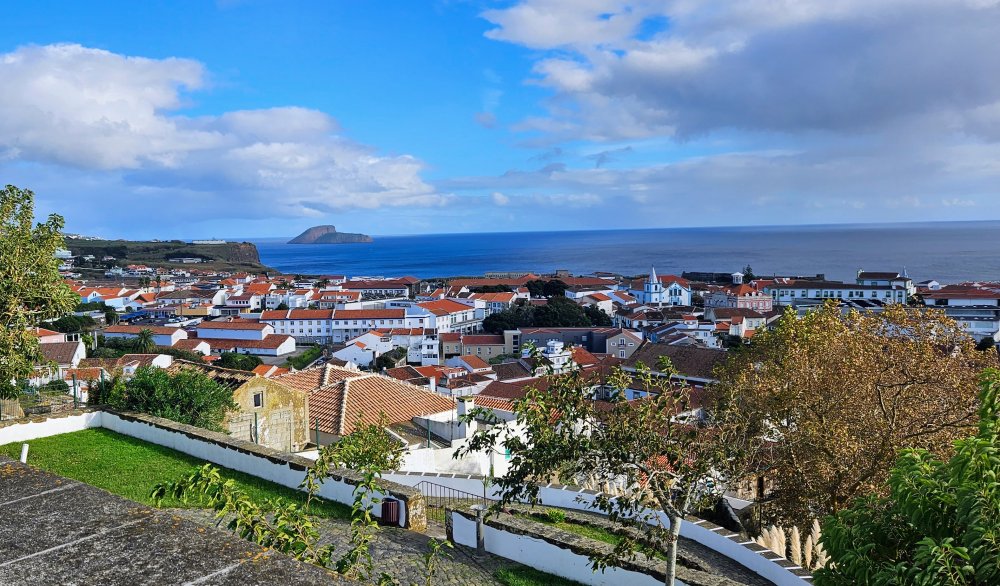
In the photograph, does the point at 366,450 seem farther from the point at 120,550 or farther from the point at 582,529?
the point at 120,550

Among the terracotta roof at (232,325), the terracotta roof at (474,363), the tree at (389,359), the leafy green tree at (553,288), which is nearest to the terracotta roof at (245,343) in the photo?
the terracotta roof at (232,325)

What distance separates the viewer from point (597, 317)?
93.6m

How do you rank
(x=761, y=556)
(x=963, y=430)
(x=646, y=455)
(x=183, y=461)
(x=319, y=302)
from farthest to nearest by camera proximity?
(x=319, y=302) → (x=963, y=430) → (x=183, y=461) → (x=761, y=556) → (x=646, y=455)

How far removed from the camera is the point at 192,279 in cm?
14838

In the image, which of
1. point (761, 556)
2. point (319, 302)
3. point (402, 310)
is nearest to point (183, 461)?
point (761, 556)

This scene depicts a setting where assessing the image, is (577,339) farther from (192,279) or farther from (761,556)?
(192,279)

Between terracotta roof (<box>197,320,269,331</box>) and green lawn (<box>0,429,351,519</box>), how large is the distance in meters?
65.9

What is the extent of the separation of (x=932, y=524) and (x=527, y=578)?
19.8ft

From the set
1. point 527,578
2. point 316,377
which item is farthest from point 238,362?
point 527,578

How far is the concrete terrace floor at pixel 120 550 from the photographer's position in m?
2.51

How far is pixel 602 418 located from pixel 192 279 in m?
156

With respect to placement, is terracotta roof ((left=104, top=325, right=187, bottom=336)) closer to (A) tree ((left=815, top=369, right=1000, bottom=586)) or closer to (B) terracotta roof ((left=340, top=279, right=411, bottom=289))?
(B) terracotta roof ((left=340, top=279, right=411, bottom=289))

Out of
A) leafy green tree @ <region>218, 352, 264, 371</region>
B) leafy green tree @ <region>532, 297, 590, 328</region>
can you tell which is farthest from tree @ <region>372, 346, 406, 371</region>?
leafy green tree @ <region>532, 297, 590, 328</region>

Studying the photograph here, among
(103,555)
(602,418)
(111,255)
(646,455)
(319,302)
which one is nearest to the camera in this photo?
(103,555)
